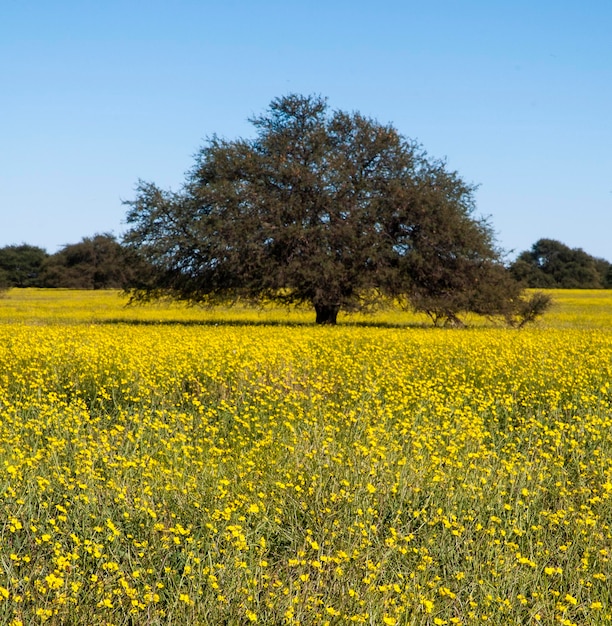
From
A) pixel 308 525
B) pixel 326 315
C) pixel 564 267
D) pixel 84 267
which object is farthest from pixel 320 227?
pixel 564 267

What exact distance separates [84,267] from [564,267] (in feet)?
185

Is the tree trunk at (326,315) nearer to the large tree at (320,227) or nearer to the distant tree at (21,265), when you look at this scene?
the large tree at (320,227)

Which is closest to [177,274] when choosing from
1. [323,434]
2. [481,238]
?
[481,238]

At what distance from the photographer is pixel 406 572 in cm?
529

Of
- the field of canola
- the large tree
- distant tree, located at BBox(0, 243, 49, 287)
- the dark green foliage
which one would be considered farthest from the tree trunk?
distant tree, located at BBox(0, 243, 49, 287)

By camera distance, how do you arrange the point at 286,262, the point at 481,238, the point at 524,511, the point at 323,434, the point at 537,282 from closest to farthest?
1. the point at 524,511
2. the point at 323,434
3. the point at 286,262
4. the point at 481,238
5. the point at 537,282

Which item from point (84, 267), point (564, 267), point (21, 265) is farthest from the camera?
point (21, 265)

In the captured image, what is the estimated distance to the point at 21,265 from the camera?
94.9m

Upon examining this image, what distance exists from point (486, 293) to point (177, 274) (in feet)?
36.9

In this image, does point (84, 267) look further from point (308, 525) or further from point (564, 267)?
point (308, 525)

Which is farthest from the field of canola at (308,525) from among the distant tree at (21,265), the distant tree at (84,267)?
the distant tree at (21,265)

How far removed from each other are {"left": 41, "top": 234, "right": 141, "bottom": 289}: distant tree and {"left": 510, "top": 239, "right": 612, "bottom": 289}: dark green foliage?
4583 centimetres

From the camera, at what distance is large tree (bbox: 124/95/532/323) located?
1050 inches

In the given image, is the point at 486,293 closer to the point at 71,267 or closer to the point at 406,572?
the point at 406,572
